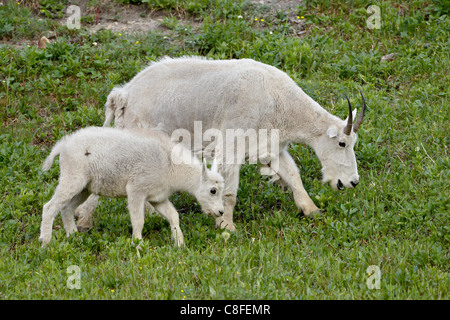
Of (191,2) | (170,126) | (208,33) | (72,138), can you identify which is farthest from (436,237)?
(191,2)

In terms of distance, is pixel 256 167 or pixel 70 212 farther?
pixel 256 167

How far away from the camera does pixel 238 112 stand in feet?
30.2

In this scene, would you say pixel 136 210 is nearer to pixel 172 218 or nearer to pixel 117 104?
pixel 172 218

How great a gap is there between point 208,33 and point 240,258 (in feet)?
21.7

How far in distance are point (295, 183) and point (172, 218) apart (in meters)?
1.86

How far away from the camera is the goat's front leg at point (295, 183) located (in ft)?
31.0

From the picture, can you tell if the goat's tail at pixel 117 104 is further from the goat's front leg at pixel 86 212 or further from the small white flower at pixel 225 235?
the small white flower at pixel 225 235

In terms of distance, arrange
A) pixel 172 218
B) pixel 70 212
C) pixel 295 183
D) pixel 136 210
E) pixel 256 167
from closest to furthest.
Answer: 1. pixel 136 210
2. pixel 172 218
3. pixel 70 212
4. pixel 295 183
5. pixel 256 167

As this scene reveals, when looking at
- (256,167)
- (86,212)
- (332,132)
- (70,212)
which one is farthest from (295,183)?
(70,212)

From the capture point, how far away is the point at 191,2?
14508 mm

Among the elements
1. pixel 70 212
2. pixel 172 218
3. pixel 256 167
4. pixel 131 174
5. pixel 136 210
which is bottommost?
pixel 256 167

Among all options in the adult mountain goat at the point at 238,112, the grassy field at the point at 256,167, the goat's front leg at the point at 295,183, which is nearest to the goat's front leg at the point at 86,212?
the adult mountain goat at the point at 238,112

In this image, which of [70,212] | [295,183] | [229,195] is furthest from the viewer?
[295,183]

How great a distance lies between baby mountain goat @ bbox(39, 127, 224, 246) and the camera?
8484mm
